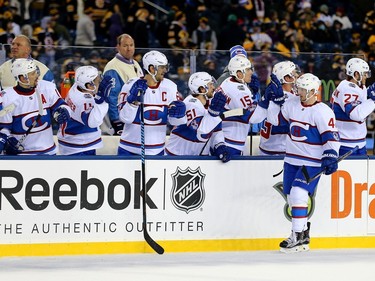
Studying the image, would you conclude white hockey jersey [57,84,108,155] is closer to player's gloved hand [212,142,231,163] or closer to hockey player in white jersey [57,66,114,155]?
hockey player in white jersey [57,66,114,155]

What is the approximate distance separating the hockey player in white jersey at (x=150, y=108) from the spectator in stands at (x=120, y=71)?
0.77m

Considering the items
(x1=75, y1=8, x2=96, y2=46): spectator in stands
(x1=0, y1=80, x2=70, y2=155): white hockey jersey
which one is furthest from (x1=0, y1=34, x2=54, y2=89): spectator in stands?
(x1=75, y1=8, x2=96, y2=46): spectator in stands

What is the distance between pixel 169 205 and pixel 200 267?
2.90 ft

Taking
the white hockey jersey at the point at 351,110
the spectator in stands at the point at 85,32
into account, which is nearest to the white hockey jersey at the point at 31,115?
the white hockey jersey at the point at 351,110

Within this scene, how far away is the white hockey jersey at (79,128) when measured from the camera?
1058 centimetres

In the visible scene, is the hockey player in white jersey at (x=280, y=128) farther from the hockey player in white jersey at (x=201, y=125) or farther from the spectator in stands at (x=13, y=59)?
the spectator in stands at (x=13, y=59)

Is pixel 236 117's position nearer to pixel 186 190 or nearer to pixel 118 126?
pixel 186 190

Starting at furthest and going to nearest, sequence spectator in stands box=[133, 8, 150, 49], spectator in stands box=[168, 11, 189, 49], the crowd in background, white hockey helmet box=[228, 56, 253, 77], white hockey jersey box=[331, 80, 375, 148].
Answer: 1. spectator in stands box=[168, 11, 189, 49]
2. the crowd in background
3. spectator in stands box=[133, 8, 150, 49]
4. white hockey jersey box=[331, 80, 375, 148]
5. white hockey helmet box=[228, 56, 253, 77]

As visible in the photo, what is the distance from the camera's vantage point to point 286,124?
36.0 ft

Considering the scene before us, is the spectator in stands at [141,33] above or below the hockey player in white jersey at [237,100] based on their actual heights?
above

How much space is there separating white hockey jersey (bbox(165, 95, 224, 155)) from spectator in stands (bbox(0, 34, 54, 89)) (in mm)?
1323

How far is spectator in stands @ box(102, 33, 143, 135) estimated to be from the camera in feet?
38.6

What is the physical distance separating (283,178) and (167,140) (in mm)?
1428

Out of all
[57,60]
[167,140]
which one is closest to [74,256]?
[167,140]
